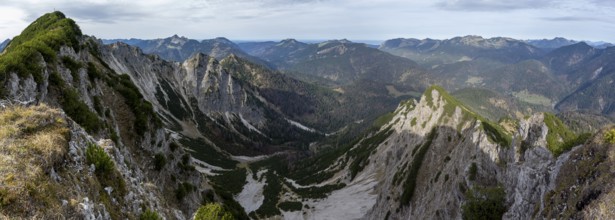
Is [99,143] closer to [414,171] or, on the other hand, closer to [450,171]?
[450,171]

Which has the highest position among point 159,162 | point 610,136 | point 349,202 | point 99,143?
point 99,143

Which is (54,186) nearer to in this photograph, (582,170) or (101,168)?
(101,168)

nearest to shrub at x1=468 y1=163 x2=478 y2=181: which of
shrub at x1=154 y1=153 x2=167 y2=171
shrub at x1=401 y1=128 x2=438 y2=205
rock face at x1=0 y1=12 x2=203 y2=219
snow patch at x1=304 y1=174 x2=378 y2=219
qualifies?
shrub at x1=401 y1=128 x2=438 y2=205

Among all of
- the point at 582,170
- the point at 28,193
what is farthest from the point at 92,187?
the point at 582,170

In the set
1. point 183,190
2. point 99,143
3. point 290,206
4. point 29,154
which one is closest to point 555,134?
point 183,190

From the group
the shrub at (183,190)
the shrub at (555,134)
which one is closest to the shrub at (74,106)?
the shrub at (183,190)

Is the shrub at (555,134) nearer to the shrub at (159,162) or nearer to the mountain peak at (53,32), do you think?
the shrub at (159,162)
